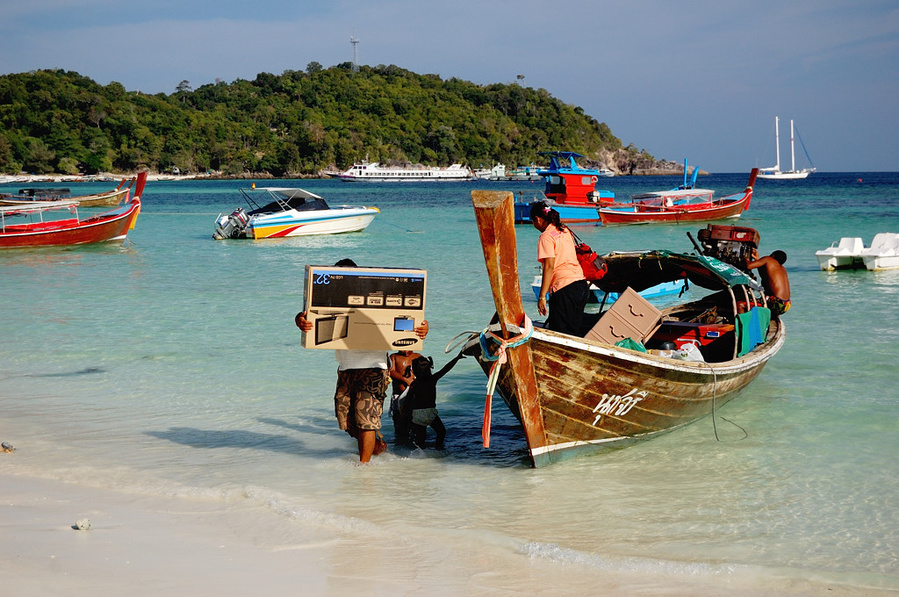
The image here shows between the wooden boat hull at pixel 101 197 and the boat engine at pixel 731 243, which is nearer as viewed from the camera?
the boat engine at pixel 731 243

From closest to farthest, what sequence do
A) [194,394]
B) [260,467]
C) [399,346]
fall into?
[399,346]
[260,467]
[194,394]

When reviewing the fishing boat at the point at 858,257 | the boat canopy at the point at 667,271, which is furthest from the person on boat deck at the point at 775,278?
the fishing boat at the point at 858,257

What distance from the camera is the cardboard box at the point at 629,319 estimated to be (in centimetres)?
753

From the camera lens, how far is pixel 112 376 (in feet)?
32.7

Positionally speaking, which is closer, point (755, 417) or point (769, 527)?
point (769, 527)

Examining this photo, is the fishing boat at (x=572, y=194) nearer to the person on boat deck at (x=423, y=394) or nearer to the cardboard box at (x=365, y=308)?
the person on boat deck at (x=423, y=394)

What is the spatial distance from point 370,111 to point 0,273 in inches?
5750

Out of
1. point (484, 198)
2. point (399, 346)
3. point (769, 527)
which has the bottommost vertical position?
point (769, 527)

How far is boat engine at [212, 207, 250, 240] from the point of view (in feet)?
101

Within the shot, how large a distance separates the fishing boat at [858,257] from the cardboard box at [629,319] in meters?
14.0

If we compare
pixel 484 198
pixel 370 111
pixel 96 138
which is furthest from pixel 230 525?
pixel 370 111

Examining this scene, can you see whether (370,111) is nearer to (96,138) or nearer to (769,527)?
(96,138)

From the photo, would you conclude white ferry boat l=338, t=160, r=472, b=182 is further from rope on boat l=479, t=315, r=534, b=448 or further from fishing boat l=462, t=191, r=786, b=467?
rope on boat l=479, t=315, r=534, b=448

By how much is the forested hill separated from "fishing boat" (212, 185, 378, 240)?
115464 millimetres
